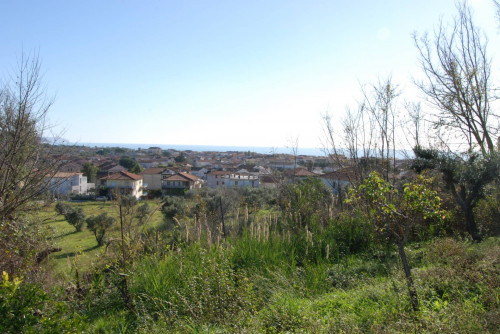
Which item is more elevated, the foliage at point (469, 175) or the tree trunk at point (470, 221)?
the foliage at point (469, 175)

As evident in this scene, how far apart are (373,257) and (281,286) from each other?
249 centimetres

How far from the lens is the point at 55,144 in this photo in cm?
613

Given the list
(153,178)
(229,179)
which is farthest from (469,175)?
(153,178)

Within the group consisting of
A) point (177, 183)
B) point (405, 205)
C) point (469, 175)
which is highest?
point (469, 175)

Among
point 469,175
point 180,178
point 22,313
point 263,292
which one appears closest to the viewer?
point 22,313

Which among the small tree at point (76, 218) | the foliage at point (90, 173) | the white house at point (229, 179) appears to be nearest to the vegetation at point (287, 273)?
the small tree at point (76, 218)

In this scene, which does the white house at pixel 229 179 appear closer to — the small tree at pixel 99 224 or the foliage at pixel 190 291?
the small tree at pixel 99 224

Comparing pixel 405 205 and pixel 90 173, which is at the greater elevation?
pixel 405 205

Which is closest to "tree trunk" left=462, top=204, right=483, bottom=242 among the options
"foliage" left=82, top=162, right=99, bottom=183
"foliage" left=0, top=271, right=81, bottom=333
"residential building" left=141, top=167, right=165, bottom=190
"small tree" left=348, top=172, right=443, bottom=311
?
"small tree" left=348, top=172, right=443, bottom=311

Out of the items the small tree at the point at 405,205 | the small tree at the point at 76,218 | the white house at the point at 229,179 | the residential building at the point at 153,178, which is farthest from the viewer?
the residential building at the point at 153,178

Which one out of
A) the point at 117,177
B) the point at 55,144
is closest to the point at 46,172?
the point at 55,144

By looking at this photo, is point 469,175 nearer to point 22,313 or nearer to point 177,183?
point 22,313

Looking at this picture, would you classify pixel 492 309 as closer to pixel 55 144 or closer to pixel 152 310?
pixel 152 310

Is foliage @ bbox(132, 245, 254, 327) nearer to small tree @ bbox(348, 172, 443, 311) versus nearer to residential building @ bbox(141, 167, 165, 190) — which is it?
small tree @ bbox(348, 172, 443, 311)
